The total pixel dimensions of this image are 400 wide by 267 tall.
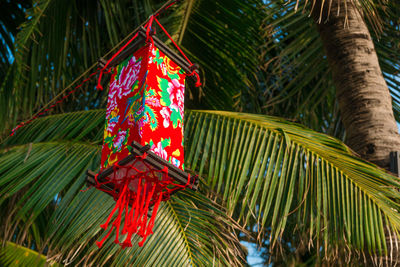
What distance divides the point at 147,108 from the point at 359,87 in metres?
1.46

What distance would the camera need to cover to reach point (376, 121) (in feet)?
9.42

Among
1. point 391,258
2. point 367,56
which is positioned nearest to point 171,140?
point 391,258

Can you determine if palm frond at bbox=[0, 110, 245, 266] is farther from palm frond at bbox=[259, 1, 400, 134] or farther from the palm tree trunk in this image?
palm frond at bbox=[259, 1, 400, 134]

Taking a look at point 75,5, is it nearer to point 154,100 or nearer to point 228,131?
point 228,131

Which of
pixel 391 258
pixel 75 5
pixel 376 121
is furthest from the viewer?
pixel 75 5

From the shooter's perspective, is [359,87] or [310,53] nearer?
[359,87]

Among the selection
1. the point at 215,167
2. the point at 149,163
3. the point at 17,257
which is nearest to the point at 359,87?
the point at 215,167

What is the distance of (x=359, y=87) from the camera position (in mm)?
3010

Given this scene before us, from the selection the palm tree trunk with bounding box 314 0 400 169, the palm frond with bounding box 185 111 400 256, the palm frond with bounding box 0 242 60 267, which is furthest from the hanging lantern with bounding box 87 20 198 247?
the palm frond with bounding box 0 242 60 267

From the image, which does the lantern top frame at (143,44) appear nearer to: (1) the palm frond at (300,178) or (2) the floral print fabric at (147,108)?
(2) the floral print fabric at (147,108)

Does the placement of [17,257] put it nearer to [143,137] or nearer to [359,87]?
[143,137]

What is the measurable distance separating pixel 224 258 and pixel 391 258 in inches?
30.9

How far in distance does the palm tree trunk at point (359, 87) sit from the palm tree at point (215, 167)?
0.09m

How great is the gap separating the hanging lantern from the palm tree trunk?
3.73 ft
